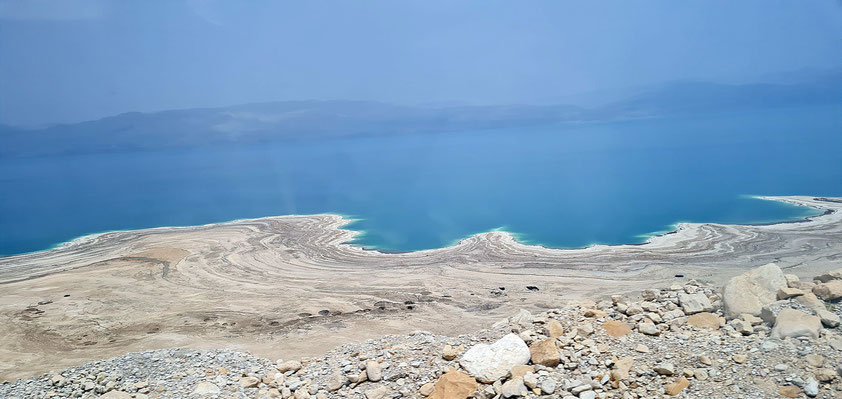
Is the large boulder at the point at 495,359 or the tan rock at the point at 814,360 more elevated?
the tan rock at the point at 814,360

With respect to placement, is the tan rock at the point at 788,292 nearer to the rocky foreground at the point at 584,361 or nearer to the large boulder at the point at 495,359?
the rocky foreground at the point at 584,361

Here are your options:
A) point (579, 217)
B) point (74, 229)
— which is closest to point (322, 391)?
point (579, 217)

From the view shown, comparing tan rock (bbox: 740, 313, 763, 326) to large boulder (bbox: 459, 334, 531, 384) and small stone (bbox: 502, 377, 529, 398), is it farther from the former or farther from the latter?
small stone (bbox: 502, 377, 529, 398)

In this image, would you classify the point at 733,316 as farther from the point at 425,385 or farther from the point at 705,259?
the point at 705,259

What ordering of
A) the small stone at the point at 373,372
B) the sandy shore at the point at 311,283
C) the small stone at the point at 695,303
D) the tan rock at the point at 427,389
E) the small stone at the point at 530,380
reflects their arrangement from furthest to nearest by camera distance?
1. the sandy shore at the point at 311,283
2. the small stone at the point at 695,303
3. the small stone at the point at 373,372
4. the tan rock at the point at 427,389
5. the small stone at the point at 530,380

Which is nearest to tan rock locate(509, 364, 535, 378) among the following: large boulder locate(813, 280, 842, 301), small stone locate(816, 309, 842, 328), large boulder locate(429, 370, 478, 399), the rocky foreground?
the rocky foreground

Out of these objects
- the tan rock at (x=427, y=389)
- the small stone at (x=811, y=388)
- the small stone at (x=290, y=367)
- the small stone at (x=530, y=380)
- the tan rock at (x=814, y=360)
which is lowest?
the small stone at (x=290, y=367)

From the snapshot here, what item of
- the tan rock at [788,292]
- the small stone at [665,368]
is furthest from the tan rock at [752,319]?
the small stone at [665,368]
